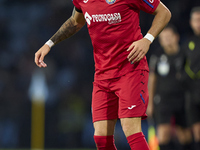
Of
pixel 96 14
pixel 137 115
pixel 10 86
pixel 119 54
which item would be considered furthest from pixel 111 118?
pixel 10 86

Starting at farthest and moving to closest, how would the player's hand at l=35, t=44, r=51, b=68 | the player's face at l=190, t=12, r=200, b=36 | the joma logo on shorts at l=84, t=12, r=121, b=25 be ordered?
the player's face at l=190, t=12, r=200, b=36
the player's hand at l=35, t=44, r=51, b=68
the joma logo on shorts at l=84, t=12, r=121, b=25

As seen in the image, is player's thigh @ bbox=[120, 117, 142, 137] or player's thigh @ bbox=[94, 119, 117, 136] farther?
player's thigh @ bbox=[94, 119, 117, 136]

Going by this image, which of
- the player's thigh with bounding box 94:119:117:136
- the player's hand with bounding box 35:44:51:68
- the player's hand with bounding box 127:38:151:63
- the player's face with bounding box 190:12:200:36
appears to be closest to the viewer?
the player's hand with bounding box 127:38:151:63

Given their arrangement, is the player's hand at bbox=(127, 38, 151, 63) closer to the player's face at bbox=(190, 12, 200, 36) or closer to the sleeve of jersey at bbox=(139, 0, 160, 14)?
→ the sleeve of jersey at bbox=(139, 0, 160, 14)

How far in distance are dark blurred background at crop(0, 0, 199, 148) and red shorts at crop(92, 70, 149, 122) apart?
5.17 m

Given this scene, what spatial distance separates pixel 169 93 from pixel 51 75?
3526 millimetres

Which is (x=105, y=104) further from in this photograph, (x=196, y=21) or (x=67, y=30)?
(x=196, y=21)

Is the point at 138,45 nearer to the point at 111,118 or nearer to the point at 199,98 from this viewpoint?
the point at 111,118

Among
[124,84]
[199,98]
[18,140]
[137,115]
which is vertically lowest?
[18,140]

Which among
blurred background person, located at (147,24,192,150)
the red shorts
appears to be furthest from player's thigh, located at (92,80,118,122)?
blurred background person, located at (147,24,192,150)

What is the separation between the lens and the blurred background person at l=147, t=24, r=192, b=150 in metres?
6.12

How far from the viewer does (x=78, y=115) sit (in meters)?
8.55

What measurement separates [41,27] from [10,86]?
1754 millimetres

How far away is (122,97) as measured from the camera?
9.87ft
